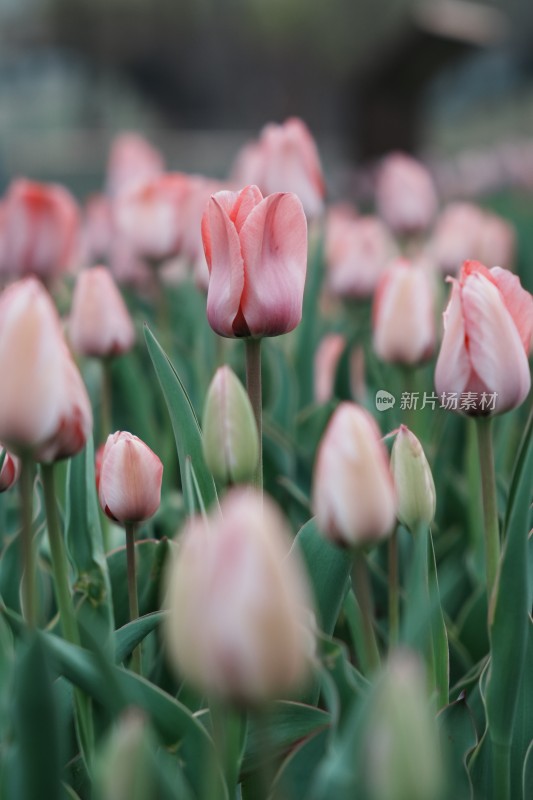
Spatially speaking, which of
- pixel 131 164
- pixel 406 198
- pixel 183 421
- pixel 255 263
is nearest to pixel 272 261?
pixel 255 263

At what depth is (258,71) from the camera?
11531mm

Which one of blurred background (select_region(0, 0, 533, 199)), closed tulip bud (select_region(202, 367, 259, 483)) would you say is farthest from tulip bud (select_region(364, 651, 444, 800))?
blurred background (select_region(0, 0, 533, 199))

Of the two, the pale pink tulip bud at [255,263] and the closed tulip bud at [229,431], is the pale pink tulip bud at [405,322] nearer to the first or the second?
the pale pink tulip bud at [255,263]

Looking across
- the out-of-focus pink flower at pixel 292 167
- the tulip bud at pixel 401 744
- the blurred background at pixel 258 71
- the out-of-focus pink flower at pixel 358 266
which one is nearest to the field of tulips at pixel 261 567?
the tulip bud at pixel 401 744

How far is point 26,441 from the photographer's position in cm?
57

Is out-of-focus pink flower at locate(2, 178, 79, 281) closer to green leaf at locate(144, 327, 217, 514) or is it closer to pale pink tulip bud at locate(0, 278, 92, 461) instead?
green leaf at locate(144, 327, 217, 514)

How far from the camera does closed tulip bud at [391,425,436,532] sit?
2.30ft

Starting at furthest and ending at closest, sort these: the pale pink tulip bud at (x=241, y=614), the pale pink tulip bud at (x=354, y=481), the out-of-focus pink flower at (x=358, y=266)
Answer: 1. the out-of-focus pink flower at (x=358, y=266)
2. the pale pink tulip bud at (x=354, y=481)
3. the pale pink tulip bud at (x=241, y=614)

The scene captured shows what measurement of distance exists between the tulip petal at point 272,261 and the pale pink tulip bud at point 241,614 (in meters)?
0.31

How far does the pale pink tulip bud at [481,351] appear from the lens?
0.70 metres

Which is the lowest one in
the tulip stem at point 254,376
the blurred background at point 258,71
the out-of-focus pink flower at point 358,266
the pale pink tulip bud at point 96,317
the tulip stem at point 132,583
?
the tulip stem at point 132,583

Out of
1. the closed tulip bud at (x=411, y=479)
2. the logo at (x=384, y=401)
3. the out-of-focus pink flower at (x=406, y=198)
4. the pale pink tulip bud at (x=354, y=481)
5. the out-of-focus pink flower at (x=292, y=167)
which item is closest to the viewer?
the pale pink tulip bud at (x=354, y=481)

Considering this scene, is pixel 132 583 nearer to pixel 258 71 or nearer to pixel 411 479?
pixel 411 479

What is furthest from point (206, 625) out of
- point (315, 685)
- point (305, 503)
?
point (305, 503)
